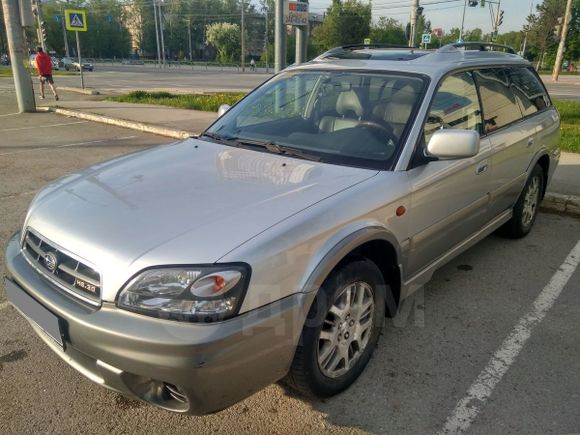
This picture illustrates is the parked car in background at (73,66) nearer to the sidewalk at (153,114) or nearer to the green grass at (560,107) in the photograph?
the green grass at (560,107)

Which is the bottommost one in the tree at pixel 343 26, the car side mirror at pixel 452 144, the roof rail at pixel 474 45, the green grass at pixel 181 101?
the green grass at pixel 181 101

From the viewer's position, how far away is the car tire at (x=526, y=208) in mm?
4559

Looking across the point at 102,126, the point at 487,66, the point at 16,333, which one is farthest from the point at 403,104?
the point at 102,126

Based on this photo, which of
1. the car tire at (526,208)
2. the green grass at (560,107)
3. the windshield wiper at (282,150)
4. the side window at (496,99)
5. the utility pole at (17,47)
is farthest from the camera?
the utility pole at (17,47)

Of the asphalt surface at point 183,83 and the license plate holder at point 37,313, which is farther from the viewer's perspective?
the asphalt surface at point 183,83

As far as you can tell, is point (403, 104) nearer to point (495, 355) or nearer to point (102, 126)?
point (495, 355)

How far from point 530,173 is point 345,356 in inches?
116

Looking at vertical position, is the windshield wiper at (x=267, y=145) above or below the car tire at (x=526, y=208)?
above

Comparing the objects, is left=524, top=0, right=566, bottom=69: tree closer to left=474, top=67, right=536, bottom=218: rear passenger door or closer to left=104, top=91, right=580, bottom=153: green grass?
left=104, top=91, right=580, bottom=153: green grass

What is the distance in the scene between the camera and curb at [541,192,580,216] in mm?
5609

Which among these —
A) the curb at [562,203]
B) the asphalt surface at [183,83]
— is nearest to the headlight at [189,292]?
the curb at [562,203]

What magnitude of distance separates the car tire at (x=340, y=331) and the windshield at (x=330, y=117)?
69 centimetres

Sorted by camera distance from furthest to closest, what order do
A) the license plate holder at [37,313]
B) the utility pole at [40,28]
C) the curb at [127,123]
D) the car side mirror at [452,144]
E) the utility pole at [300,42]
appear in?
the utility pole at [40,28] < the curb at [127,123] < the utility pole at [300,42] < the car side mirror at [452,144] < the license plate holder at [37,313]

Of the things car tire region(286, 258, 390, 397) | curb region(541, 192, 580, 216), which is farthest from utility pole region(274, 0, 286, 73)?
car tire region(286, 258, 390, 397)
